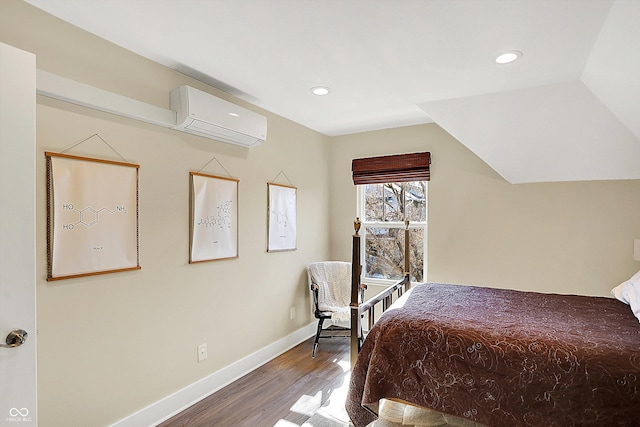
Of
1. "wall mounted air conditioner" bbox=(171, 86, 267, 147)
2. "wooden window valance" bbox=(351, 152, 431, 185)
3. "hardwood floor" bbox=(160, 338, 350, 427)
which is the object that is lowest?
"hardwood floor" bbox=(160, 338, 350, 427)

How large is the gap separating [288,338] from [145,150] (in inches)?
91.7

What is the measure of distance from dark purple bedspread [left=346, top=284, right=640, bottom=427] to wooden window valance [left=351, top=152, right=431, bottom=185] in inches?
70.9

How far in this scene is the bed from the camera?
5.01 ft

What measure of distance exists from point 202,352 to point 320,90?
2.24 meters

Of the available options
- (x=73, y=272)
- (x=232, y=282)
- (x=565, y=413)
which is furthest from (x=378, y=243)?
(x=73, y=272)

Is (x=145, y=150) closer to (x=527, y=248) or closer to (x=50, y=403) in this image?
(x=50, y=403)

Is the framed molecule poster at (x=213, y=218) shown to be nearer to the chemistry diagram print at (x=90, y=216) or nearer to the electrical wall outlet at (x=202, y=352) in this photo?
the chemistry diagram print at (x=90, y=216)

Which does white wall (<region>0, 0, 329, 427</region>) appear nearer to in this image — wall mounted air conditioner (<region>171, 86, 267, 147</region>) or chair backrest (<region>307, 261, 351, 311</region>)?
wall mounted air conditioner (<region>171, 86, 267, 147</region>)

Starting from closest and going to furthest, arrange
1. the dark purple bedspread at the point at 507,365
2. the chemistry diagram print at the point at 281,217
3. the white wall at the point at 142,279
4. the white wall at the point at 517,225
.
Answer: the dark purple bedspread at the point at 507,365 < the white wall at the point at 142,279 < the white wall at the point at 517,225 < the chemistry diagram print at the point at 281,217

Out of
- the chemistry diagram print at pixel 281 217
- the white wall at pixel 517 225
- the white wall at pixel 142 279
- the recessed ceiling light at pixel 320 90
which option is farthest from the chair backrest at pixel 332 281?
the recessed ceiling light at pixel 320 90

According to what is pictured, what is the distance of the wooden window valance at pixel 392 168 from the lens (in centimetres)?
369

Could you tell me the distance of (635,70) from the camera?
1.81 metres

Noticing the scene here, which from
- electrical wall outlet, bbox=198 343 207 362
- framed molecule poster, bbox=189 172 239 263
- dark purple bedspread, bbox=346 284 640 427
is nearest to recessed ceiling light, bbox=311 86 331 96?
framed molecule poster, bbox=189 172 239 263

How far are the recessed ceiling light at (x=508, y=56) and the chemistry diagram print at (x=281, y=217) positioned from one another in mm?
2113
